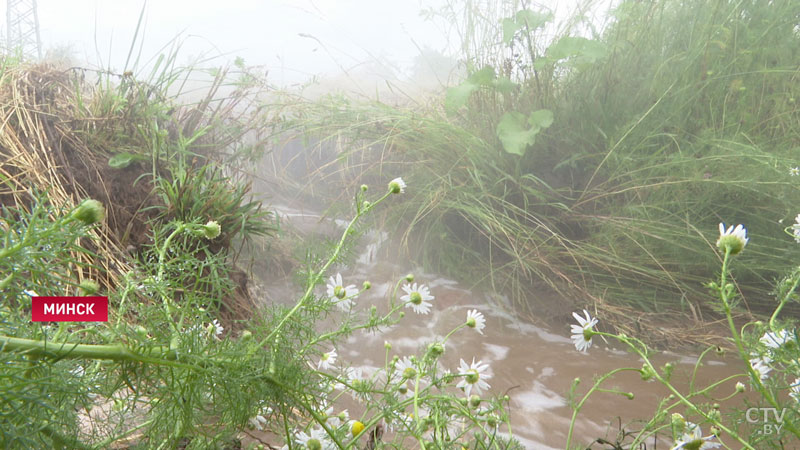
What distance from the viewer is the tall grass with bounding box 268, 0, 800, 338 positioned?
139 cm

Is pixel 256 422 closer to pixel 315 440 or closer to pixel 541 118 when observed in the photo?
pixel 315 440

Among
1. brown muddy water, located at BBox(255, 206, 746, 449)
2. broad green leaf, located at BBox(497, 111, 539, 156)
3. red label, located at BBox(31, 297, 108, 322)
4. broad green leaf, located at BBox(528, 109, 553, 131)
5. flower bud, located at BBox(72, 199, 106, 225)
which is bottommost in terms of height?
brown muddy water, located at BBox(255, 206, 746, 449)

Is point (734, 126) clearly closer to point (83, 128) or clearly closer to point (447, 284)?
point (447, 284)

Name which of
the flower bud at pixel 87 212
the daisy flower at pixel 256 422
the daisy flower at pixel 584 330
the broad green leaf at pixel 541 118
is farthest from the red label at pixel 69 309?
the broad green leaf at pixel 541 118

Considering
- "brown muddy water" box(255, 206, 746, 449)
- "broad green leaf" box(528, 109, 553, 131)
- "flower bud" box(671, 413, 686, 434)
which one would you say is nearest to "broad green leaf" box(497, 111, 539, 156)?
"broad green leaf" box(528, 109, 553, 131)

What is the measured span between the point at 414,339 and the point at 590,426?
1.79 ft

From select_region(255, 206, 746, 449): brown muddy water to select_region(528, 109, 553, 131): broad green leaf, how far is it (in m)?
0.59

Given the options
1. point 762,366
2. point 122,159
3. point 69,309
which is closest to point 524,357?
point 762,366

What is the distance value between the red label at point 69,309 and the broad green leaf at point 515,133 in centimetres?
129

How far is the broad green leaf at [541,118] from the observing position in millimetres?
1572

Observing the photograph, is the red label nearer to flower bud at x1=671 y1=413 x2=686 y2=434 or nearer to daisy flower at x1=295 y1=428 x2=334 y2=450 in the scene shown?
daisy flower at x1=295 y1=428 x2=334 y2=450

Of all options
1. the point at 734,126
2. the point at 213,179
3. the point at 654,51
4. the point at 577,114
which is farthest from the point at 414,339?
the point at 654,51

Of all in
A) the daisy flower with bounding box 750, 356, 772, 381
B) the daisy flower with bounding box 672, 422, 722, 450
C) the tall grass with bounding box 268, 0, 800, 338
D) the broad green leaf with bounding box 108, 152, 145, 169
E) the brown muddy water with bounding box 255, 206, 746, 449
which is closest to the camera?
the daisy flower with bounding box 672, 422, 722, 450

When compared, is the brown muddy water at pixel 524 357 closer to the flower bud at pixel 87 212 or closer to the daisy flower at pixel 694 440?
the daisy flower at pixel 694 440
